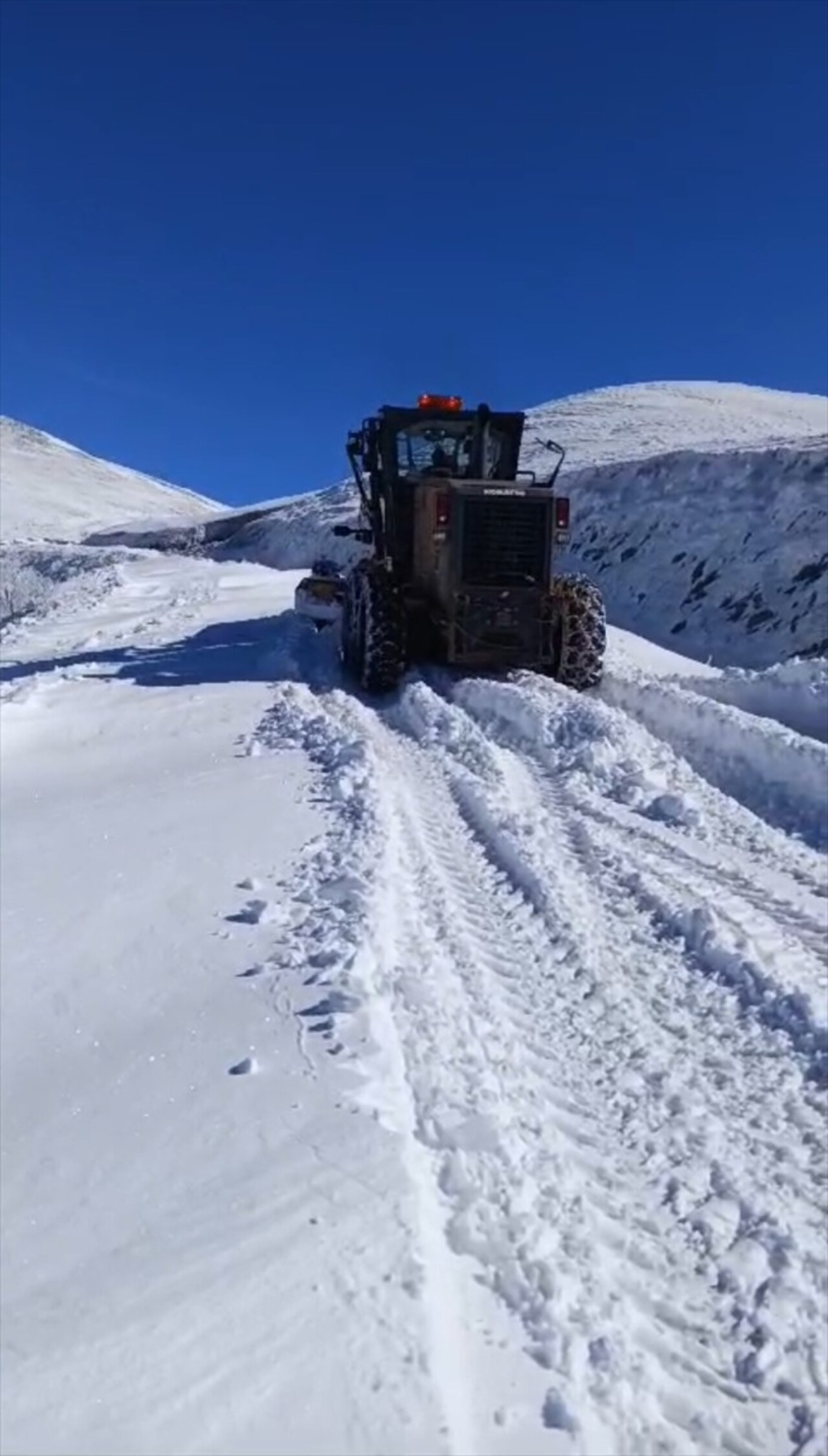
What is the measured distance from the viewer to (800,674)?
28.6 ft

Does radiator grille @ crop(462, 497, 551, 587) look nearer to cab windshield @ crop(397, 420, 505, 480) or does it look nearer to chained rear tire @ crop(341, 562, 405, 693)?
chained rear tire @ crop(341, 562, 405, 693)

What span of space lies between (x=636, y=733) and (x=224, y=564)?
21.6 metres

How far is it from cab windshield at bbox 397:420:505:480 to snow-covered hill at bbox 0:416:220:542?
154ft

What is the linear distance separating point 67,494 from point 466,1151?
78.2m

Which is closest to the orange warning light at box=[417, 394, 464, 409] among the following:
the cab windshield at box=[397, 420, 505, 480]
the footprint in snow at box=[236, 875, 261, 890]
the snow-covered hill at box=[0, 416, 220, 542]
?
the cab windshield at box=[397, 420, 505, 480]

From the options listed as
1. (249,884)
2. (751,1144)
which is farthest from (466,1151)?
(249,884)

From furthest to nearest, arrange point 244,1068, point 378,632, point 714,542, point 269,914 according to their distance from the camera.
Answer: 1. point 714,542
2. point 378,632
3. point 269,914
4. point 244,1068

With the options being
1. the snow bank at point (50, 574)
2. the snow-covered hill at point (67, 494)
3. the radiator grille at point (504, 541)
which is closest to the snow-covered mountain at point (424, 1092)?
the radiator grille at point (504, 541)

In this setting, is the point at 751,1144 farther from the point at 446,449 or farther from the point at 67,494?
the point at 67,494

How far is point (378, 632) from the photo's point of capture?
420 inches

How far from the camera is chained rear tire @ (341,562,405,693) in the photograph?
1063 centimetres

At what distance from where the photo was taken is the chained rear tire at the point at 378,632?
10633 mm

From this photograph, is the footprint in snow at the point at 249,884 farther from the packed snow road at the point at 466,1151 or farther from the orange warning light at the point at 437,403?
the orange warning light at the point at 437,403

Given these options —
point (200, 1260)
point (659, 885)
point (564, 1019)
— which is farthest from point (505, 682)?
point (200, 1260)
